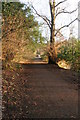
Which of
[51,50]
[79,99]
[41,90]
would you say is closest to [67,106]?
[79,99]

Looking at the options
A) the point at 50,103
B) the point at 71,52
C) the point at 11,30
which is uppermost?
the point at 11,30

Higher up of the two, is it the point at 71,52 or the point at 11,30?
the point at 11,30

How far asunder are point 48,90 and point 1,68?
388 centimetres

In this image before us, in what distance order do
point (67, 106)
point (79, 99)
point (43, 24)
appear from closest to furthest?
point (67, 106) < point (79, 99) < point (43, 24)

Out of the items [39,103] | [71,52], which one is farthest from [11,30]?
[71,52]

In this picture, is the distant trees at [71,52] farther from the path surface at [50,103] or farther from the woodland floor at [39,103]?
the woodland floor at [39,103]

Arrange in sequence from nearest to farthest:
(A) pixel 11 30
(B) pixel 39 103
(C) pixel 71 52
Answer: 1. (B) pixel 39 103
2. (A) pixel 11 30
3. (C) pixel 71 52

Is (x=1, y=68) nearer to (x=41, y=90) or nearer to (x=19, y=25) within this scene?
(x=19, y=25)

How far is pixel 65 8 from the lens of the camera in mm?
18047

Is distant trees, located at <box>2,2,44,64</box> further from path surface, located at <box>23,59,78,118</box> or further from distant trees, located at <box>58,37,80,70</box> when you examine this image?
distant trees, located at <box>58,37,80,70</box>

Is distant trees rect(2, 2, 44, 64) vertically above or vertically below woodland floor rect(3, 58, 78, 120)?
above

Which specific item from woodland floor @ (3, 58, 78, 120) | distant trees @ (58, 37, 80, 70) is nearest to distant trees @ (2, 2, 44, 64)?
woodland floor @ (3, 58, 78, 120)

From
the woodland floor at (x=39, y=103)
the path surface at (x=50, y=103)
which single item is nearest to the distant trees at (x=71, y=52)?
the path surface at (x=50, y=103)

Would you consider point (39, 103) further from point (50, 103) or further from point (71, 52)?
point (71, 52)
